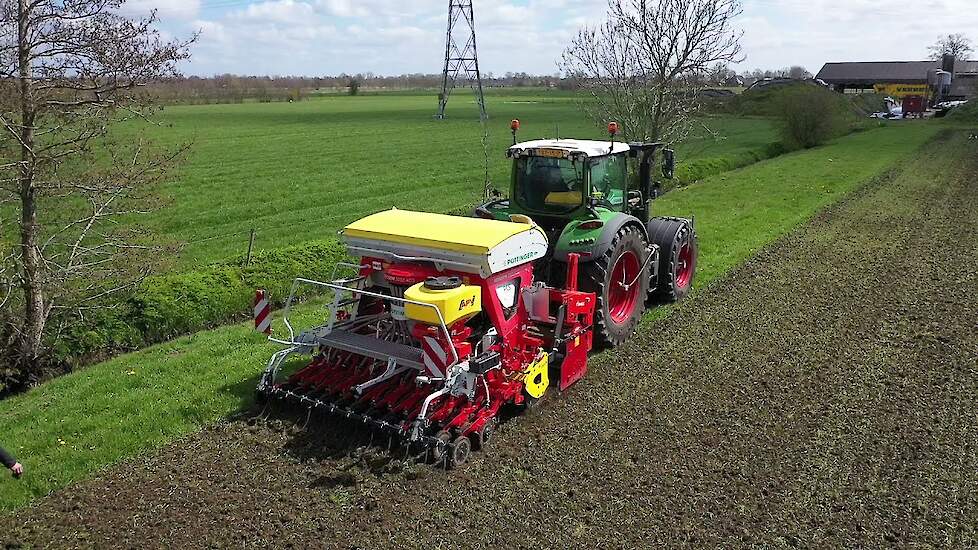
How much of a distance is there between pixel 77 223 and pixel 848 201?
1765 cm

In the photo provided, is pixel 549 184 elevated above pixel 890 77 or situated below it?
below

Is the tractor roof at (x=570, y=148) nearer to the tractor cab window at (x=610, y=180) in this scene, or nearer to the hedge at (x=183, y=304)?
the tractor cab window at (x=610, y=180)

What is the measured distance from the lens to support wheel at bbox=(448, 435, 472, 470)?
6074mm

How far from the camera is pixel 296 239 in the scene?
15.9m

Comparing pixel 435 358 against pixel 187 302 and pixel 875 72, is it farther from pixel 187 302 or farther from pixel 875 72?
pixel 875 72

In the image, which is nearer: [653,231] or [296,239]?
[653,231]

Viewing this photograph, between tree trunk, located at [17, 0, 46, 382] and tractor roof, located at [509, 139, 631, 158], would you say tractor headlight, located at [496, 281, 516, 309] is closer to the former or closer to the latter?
tractor roof, located at [509, 139, 631, 158]

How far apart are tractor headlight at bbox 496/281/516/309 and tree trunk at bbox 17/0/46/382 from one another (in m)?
5.18

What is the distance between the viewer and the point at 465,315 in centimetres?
647

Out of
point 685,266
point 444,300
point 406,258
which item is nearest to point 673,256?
point 685,266

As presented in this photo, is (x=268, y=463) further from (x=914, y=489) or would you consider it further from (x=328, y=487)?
(x=914, y=489)

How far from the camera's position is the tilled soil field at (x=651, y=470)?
530 cm

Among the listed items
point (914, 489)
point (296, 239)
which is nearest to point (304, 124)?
point (296, 239)

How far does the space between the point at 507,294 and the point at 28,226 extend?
17.7ft
